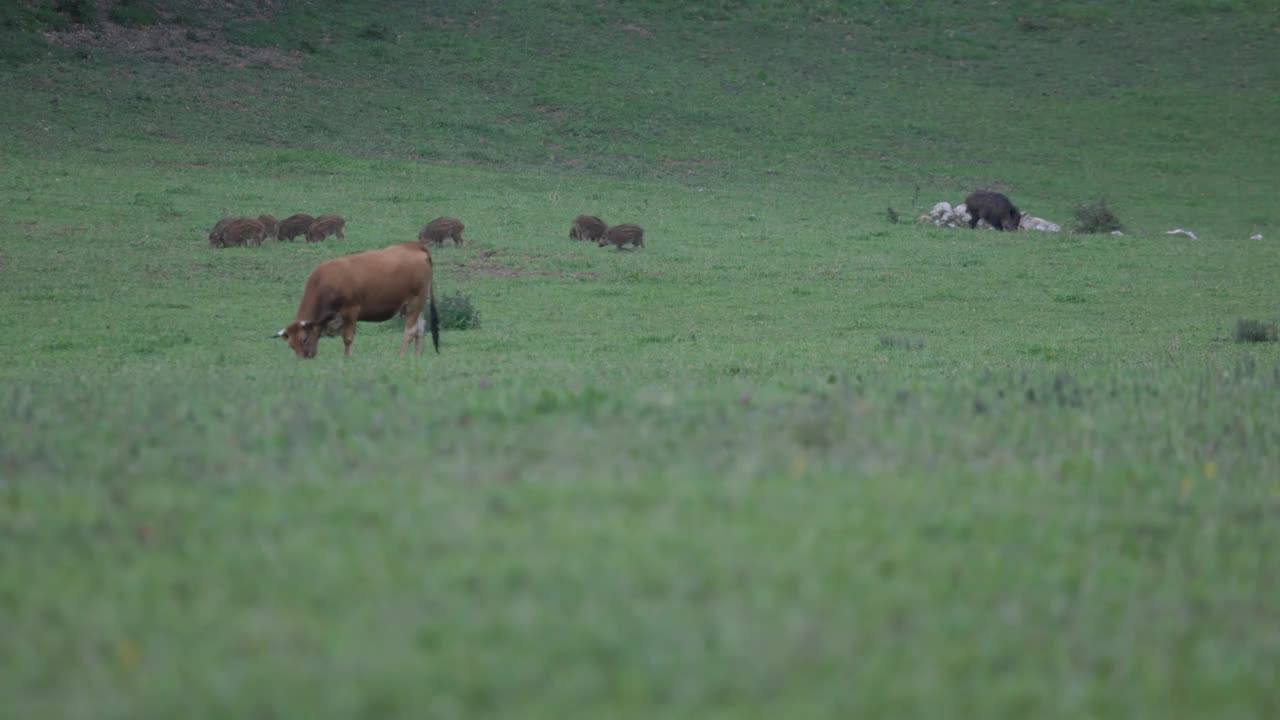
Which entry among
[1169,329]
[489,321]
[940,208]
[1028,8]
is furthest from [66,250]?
[1028,8]

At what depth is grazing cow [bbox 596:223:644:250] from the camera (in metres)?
32.5

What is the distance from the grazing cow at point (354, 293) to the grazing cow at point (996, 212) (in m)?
24.0

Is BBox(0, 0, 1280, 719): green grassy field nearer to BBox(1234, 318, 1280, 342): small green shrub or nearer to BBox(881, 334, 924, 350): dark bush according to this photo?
BBox(881, 334, 924, 350): dark bush

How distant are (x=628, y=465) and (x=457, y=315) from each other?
15.6 metres

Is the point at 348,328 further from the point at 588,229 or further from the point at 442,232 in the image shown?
the point at 588,229

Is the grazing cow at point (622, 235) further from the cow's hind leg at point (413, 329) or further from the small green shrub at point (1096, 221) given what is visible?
the small green shrub at point (1096, 221)

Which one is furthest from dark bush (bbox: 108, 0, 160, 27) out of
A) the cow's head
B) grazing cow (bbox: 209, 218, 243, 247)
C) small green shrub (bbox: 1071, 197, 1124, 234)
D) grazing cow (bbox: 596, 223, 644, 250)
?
the cow's head

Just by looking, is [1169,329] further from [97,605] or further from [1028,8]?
[1028,8]

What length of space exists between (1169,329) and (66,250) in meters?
21.0

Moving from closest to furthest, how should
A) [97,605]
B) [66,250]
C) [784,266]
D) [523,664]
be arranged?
[523,664] < [97,605] < [66,250] < [784,266]

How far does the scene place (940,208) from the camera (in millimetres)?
40562

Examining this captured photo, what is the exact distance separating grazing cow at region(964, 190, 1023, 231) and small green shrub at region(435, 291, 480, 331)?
20.5m

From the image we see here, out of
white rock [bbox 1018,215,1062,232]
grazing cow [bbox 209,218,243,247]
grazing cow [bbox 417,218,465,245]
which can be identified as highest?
white rock [bbox 1018,215,1062,232]

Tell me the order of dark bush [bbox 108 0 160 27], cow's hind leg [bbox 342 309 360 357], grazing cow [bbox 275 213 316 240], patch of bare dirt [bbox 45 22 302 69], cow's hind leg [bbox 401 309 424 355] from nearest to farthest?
cow's hind leg [bbox 342 309 360 357] → cow's hind leg [bbox 401 309 424 355] → grazing cow [bbox 275 213 316 240] → patch of bare dirt [bbox 45 22 302 69] → dark bush [bbox 108 0 160 27]
